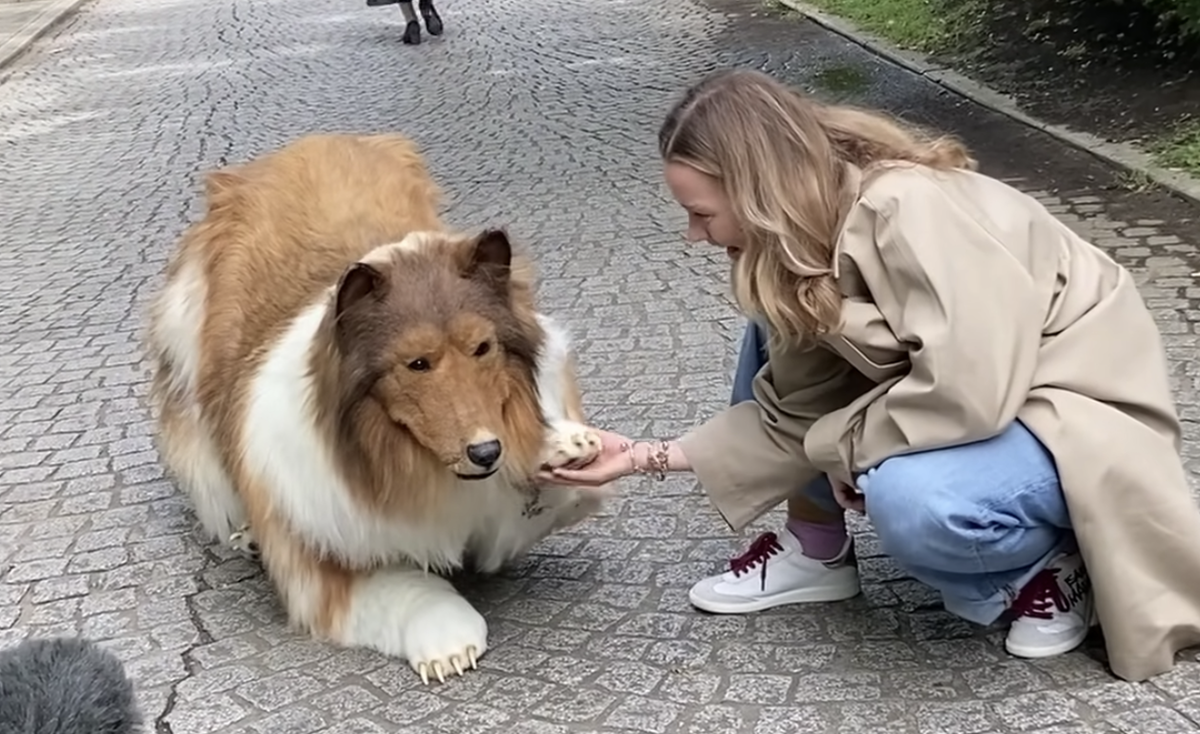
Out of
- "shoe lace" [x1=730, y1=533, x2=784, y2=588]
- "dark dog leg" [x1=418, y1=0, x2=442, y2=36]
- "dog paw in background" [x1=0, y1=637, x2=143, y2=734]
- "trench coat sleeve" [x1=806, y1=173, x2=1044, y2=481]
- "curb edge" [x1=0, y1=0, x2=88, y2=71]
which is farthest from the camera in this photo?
"curb edge" [x1=0, y1=0, x2=88, y2=71]

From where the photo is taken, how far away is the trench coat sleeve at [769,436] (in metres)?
3.62

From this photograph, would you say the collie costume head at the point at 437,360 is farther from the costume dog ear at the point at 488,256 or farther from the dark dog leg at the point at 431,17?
the dark dog leg at the point at 431,17

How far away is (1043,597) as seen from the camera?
3559 mm

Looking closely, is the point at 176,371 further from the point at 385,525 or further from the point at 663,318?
the point at 663,318

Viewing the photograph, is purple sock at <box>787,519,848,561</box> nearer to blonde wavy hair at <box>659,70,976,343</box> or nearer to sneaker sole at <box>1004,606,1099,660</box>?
sneaker sole at <box>1004,606,1099,660</box>

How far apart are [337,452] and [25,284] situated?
538 cm

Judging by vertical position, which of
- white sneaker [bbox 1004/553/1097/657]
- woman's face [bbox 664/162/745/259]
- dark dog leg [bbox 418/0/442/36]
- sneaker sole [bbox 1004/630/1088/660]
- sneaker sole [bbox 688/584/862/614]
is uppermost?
woman's face [bbox 664/162/745/259]

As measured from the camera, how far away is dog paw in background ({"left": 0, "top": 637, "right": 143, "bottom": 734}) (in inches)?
88.5

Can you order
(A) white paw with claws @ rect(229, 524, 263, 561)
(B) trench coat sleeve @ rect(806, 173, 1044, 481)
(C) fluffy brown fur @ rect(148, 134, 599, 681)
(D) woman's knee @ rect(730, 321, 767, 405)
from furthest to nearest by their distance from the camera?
(A) white paw with claws @ rect(229, 524, 263, 561) → (D) woman's knee @ rect(730, 321, 767, 405) → (C) fluffy brown fur @ rect(148, 134, 599, 681) → (B) trench coat sleeve @ rect(806, 173, 1044, 481)

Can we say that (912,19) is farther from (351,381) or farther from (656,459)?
(351,381)

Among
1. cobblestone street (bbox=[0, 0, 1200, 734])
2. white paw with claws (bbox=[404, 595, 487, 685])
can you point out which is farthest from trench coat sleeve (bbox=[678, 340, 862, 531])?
white paw with claws (bbox=[404, 595, 487, 685])

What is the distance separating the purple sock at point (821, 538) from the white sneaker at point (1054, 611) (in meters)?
0.56

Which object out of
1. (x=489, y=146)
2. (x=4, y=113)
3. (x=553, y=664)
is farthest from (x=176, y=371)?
(x=4, y=113)

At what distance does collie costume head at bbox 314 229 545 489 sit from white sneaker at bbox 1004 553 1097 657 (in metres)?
1.31
